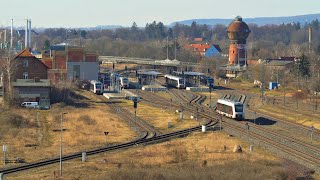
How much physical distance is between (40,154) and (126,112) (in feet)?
87.5

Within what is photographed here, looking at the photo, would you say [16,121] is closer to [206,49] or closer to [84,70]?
[84,70]

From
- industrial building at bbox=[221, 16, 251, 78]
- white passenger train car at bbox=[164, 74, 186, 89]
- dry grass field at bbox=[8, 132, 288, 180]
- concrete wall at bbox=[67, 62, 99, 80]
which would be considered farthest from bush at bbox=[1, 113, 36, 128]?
industrial building at bbox=[221, 16, 251, 78]

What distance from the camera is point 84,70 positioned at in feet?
339

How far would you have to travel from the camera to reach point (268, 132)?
5494 centimetres

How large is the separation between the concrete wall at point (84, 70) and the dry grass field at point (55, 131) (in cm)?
2977

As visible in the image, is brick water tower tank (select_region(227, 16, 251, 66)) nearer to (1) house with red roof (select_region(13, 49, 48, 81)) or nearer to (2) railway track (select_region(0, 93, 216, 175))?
(1) house with red roof (select_region(13, 49, 48, 81))

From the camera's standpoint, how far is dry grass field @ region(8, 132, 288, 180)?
3662 centimetres

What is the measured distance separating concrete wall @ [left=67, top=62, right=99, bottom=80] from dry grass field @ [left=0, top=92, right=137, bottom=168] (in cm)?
2977

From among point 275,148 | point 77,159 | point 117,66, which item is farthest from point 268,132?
point 117,66

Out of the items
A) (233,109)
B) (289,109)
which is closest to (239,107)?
(233,109)

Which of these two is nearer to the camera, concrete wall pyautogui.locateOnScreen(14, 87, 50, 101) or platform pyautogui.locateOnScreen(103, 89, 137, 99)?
concrete wall pyautogui.locateOnScreen(14, 87, 50, 101)

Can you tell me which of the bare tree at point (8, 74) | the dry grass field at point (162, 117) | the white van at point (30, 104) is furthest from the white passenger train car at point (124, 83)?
the white van at point (30, 104)

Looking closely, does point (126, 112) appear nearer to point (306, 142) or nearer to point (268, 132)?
point (268, 132)

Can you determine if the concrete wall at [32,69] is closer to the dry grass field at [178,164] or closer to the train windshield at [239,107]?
the train windshield at [239,107]
